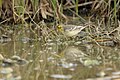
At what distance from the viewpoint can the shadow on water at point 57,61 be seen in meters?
2.29

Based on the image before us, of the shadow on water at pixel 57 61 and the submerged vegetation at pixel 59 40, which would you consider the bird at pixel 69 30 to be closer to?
the submerged vegetation at pixel 59 40

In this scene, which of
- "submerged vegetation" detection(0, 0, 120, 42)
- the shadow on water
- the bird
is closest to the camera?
the shadow on water

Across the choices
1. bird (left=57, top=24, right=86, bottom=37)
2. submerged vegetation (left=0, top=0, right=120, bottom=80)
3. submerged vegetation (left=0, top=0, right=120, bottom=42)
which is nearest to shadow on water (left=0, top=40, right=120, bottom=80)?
submerged vegetation (left=0, top=0, right=120, bottom=80)

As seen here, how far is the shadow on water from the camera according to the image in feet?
7.52

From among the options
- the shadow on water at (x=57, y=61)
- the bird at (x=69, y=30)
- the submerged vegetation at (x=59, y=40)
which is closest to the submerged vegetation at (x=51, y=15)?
the submerged vegetation at (x=59, y=40)

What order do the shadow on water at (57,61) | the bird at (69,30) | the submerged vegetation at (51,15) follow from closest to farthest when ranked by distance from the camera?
1. the shadow on water at (57,61)
2. the bird at (69,30)
3. the submerged vegetation at (51,15)

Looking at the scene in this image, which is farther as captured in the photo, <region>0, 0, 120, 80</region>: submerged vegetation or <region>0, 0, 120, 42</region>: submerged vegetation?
<region>0, 0, 120, 42</region>: submerged vegetation

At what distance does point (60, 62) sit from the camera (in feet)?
8.39

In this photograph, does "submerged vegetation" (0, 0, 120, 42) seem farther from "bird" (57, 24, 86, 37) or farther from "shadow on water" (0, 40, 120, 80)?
"shadow on water" (0, 40, 120, 80)

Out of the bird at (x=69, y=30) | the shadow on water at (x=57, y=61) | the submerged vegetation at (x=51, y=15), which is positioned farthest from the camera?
the submerged vegetation at (x=51, y=15)

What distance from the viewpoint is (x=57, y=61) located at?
102 inches

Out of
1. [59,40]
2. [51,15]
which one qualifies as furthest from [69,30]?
[51,15]

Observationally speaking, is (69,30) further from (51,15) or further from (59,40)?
(51,15)

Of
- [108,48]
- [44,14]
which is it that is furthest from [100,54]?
[44,14]
